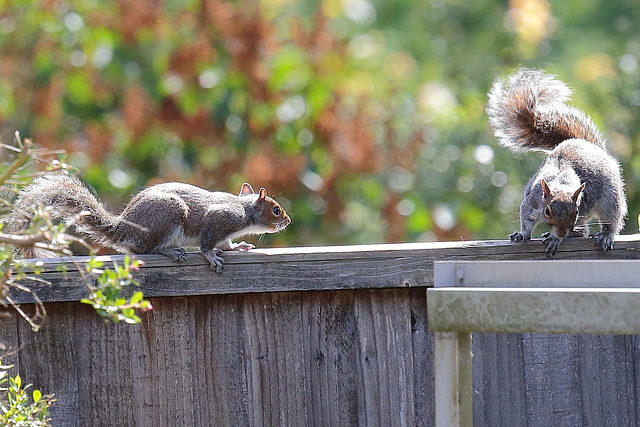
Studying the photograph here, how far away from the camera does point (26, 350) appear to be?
163 centimetres

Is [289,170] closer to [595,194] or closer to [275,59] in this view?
[275,59]

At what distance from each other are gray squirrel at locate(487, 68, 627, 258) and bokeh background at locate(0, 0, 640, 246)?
4.70 ft

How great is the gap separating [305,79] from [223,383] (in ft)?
8.64

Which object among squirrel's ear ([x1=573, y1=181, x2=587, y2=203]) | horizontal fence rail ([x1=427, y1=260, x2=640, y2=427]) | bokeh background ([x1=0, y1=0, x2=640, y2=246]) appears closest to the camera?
horizontal fence rail ([x1=427, y1=260, x2=640, y2=427])

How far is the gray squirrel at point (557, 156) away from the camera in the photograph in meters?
2.20

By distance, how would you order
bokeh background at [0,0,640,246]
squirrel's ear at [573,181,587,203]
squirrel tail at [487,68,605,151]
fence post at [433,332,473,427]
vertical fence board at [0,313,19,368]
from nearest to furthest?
1. fence post at [433,332,473,427]
2. vertical fence board at [0,313,19,368]
3. squirrel's ear at [573,181,587,203]
4. squirrel tail at [487,68,605,151]
5. bokeh background at [0,0,640,246]

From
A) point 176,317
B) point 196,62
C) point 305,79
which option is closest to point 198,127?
point 196,62

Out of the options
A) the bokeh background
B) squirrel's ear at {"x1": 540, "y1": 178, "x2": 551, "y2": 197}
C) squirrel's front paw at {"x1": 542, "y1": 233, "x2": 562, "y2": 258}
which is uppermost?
the bokeh background

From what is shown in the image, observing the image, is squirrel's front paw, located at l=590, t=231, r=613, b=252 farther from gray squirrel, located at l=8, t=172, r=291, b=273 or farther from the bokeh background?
the bokeh background

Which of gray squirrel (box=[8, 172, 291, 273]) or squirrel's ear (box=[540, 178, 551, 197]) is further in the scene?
squirrel's ear (box=[540, 178, 551, 197])

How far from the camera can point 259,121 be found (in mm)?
3910

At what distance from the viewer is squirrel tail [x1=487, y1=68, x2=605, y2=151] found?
2428 millimetres

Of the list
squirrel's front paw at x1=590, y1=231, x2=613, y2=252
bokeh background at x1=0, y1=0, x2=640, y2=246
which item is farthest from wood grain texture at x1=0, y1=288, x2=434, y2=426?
bokeh background at x1=0, y1=0, x2=640, y2=246

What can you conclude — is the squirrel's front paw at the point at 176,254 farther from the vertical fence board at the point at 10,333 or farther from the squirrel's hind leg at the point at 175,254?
the vertical fence board at the point at 10,333
